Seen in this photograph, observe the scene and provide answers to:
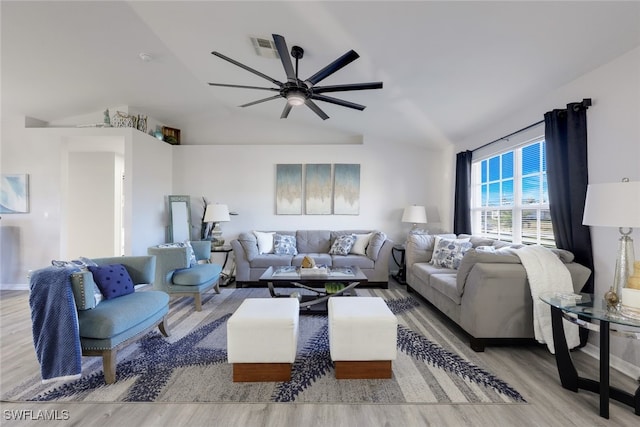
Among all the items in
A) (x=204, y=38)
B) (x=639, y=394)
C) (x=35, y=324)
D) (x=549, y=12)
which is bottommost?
(x=639, y=394)

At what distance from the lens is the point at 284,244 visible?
4.63 m

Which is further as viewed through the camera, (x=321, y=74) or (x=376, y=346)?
(x=321, y=74)

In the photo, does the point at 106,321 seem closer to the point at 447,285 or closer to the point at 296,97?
the point at 296,97

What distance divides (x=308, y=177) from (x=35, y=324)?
401cm

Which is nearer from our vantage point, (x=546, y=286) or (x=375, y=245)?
(x=546, y=286)

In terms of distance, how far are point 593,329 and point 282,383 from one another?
189 centimetres

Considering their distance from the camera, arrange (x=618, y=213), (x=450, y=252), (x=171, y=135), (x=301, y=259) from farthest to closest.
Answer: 1. (x=171, y=135)
2. (x=301, y=259)
3. (x=450, y=252)
4. (x=618, y=213)

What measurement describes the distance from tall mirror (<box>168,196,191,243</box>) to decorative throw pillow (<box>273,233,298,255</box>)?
63.8 inches

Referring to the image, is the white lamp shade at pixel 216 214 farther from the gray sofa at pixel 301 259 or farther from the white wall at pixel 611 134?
the white wall at pixel 611 134

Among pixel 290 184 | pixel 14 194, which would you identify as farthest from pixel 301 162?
pixel 14 194

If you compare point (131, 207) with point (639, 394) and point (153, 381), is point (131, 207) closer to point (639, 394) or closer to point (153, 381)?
point (153, 381)

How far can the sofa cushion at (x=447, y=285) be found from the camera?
2561 mm

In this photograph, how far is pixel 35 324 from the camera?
177cm

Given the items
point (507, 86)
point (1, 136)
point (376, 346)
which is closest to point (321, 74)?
point (507, 86)
